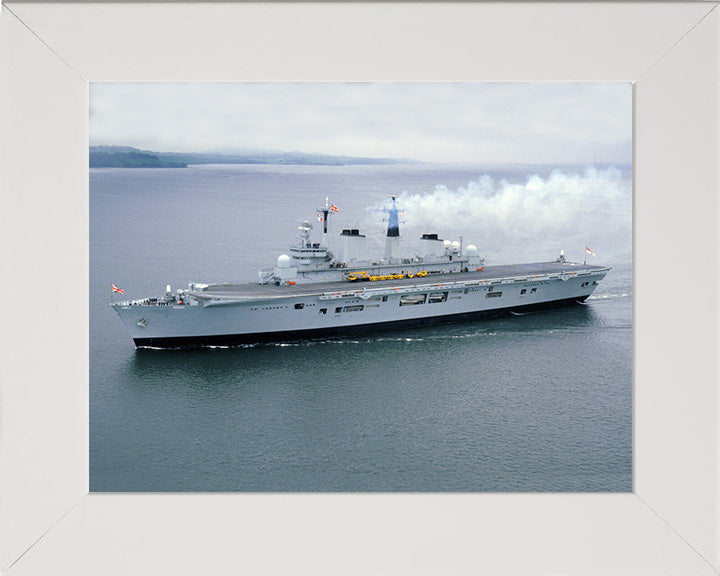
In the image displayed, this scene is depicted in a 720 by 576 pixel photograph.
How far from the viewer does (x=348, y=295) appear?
12445mm

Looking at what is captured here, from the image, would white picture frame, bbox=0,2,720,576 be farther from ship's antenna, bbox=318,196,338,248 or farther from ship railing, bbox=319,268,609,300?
ship's antenna, bbox=318,196,338,248

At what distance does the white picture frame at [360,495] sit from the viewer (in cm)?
264

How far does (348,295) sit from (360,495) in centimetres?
913

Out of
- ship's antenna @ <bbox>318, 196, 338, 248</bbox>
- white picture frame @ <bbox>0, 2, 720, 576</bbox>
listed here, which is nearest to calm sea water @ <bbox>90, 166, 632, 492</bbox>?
ship's antenna @ <bbox>318, 196, 338, 248</bbox>

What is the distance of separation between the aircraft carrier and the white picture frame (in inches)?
333

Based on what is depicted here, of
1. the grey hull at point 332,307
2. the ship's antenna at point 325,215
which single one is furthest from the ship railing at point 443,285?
the ship's antenna at point 325,215

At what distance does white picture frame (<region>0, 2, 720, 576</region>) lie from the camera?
2639mm

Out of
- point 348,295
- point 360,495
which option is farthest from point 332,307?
point 360,495

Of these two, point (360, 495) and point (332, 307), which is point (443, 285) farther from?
point (360, 495)

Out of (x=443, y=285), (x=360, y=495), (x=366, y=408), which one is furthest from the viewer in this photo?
(x=443, y=285)

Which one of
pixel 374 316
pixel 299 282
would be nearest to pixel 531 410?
pixel 374 316

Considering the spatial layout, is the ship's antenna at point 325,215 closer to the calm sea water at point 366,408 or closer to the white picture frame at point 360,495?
the calm sea water at point 366,408
